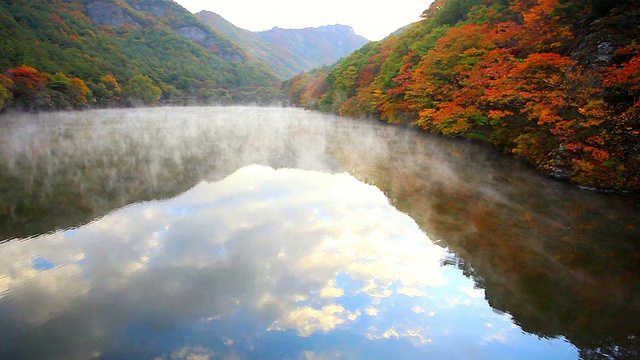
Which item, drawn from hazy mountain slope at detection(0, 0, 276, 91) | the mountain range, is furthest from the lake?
hazy mountain slope at detection(0, 0, 276, 91)

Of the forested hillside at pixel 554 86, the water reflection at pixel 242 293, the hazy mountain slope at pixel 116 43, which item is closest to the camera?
the water reflection at pixel 242 293

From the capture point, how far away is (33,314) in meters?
4.23

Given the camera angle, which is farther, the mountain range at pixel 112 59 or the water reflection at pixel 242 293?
the mountain range at pixel 112 59

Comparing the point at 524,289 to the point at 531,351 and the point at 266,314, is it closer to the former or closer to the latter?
the point at 531,351

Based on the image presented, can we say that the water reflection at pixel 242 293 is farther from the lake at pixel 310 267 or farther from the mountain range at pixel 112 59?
the mountain range at pixel 112 59

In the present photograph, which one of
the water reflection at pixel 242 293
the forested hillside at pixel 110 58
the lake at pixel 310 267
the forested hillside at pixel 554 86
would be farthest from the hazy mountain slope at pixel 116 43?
the forested hillside at pixel 554 86

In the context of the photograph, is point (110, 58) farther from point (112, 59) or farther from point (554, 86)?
point (554, 86)

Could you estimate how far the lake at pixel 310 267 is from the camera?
4.02 metres

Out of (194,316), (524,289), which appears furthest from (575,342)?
(194,316)

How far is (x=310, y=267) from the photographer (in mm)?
5684

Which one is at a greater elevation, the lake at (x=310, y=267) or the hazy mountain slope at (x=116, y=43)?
the hazy mountain slope at (x=116, y=43)

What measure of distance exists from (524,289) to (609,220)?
15.2 feet

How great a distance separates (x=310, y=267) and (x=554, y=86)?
10.4m

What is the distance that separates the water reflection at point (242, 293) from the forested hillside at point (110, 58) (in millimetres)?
34016
